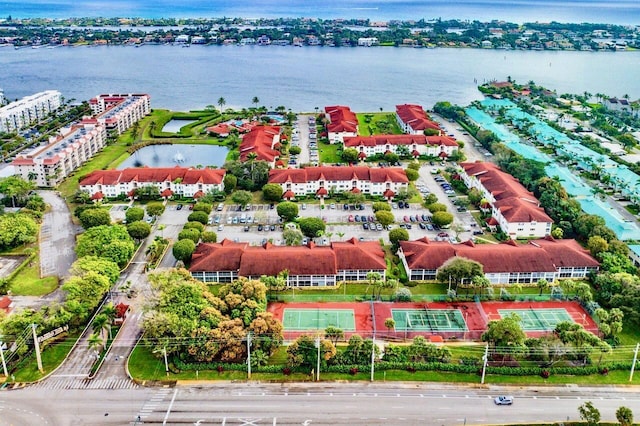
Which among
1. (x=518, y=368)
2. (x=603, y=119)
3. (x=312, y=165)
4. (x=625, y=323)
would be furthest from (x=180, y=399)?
(x=603, y=119)

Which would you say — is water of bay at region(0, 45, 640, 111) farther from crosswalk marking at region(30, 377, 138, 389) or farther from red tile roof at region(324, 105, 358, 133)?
crosswalk marking at region(30, 377, 138, 389)

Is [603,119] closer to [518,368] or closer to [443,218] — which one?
[443,218]

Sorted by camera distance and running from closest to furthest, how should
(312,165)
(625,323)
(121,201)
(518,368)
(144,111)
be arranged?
(518,368) < (625,323) < (121,201) < (312,165) < (144,111)

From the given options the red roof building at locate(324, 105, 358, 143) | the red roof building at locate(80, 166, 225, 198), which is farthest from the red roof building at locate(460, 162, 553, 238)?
the red roof building at locate(80, 166, 225, 198)

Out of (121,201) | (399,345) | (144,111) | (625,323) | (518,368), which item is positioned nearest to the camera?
(518,368)

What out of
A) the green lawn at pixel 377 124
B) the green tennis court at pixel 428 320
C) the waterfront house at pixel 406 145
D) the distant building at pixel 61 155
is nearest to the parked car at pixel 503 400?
the green tennis court at pixel 428 320

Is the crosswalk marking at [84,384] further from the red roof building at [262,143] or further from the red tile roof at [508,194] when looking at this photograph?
the red roof building at [262,143]

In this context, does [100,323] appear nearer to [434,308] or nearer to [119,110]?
[434,308]
